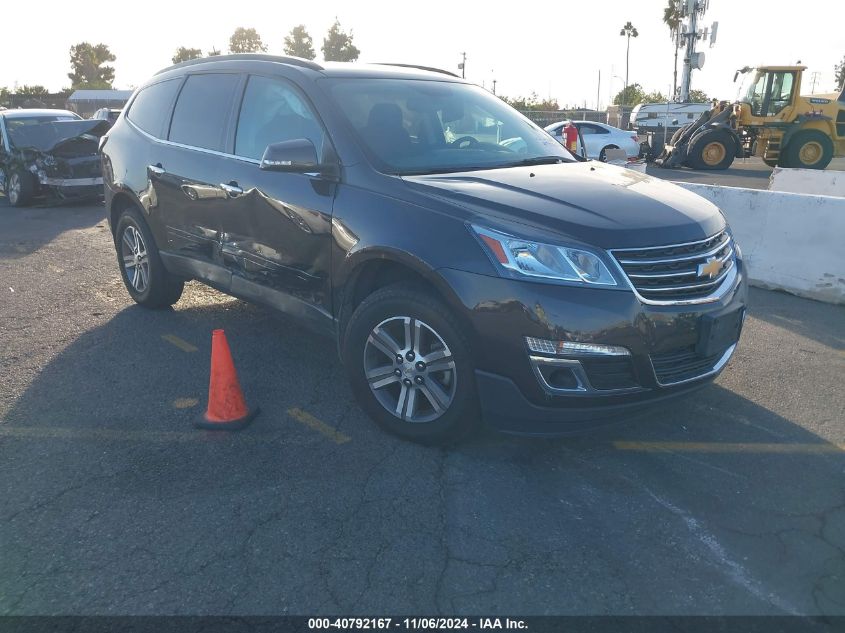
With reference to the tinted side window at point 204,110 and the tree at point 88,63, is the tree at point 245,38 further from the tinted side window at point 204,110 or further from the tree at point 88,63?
the tinted side window at point 204,110

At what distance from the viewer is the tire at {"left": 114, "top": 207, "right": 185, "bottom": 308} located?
5703mm

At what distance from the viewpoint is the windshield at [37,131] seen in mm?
12761

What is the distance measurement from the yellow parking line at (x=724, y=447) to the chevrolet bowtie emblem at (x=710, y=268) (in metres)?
0.92

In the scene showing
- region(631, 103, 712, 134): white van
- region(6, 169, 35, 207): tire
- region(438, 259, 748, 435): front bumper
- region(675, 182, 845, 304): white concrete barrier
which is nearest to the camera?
region(438, 259, 748, 435): front bumper

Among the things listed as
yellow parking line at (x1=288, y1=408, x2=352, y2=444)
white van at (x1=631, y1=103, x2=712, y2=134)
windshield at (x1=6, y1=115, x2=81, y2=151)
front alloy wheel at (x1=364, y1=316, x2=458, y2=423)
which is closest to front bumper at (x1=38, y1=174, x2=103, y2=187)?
windshield at (x1=6, y1=115, x2=81, y2=151)

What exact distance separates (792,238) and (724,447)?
4000 millimetres

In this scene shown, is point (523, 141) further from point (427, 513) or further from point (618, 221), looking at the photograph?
point (427, 513)

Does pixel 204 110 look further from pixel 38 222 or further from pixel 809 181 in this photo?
pixel 809 181

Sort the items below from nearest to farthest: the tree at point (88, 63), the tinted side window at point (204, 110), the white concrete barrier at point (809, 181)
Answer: the tinted side window at point (204, 110)
the white concrete barrier at point (809, 181)
the tree at point (88, 63)

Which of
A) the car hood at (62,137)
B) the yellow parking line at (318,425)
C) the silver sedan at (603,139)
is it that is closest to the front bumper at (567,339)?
the yellow parking line at (318,425)

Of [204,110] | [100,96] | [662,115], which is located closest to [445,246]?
[204,110]

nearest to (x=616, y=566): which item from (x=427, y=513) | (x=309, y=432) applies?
(x=427, y=513)

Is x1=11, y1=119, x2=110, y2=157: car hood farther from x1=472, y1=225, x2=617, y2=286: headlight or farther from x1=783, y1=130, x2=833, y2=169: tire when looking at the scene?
x1=783, y1=130, x2=833, y2=169: tire

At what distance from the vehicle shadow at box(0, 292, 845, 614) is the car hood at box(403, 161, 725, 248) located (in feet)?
3.14
